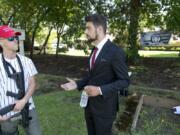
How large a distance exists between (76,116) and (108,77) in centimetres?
280

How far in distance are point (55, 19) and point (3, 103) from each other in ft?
29.3

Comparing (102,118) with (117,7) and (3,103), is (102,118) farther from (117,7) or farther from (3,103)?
(117,7)

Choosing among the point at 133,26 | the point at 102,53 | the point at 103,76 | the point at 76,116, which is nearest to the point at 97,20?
the point at 102,53

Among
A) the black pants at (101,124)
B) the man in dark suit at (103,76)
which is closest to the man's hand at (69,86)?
the man in dark suit at (103,76)

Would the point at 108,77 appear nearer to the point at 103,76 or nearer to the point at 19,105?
the point at 103,76

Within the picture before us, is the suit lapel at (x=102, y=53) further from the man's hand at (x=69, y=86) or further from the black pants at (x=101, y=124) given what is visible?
the black pants at (x=101, y=124)

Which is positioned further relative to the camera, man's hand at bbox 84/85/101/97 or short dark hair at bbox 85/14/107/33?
short dark hair at bbox 85/14/107/33

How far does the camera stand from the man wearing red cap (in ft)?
11.0

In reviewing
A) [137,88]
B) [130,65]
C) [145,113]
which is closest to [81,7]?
[130,65]

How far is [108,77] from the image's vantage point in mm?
3287

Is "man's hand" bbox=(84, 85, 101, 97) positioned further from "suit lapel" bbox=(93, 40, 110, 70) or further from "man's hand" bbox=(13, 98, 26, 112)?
"man's hand" bbox=(13, 98, 26, 112)

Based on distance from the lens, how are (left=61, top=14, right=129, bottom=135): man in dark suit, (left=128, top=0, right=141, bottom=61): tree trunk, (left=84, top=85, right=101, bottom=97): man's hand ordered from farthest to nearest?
(left=128, top=0, right=141, bottom=61): tree trunk → (left=61, top=14, right=129, bottom=135): man in dark suit → (left=84, top=85, right=101, bottom=97): man's hand

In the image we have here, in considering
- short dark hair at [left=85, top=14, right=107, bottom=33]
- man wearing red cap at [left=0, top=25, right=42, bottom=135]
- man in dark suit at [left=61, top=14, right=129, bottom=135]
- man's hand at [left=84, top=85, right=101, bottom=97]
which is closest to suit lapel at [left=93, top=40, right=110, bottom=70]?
A: man in dark suit at [left=61, top=14, right=129, bottom=135]

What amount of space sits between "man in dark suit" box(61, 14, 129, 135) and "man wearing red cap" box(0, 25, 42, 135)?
19.0 inches
